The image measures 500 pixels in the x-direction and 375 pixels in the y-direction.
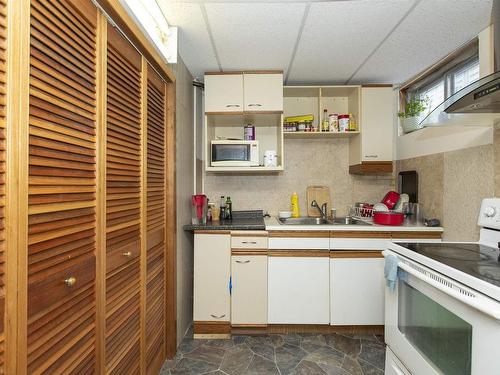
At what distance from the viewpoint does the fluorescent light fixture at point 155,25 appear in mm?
1292

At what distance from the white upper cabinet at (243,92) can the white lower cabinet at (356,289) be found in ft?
4.76

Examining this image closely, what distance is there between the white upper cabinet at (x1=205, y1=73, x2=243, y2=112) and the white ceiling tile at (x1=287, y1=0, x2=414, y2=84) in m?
0.53

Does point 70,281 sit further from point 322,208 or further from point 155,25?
point 322,208

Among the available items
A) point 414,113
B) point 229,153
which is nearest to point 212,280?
point 229,153

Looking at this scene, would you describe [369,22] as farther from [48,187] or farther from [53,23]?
[48,187]

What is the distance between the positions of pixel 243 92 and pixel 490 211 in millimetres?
1994

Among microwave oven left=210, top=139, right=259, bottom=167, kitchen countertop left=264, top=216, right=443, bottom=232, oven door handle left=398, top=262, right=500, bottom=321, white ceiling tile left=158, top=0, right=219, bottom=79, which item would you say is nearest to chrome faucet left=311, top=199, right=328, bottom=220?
kitchen countertop left=264, top=216, right=443, bottom=232

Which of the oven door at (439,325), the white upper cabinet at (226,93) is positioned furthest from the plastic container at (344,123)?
the oven door at (439,325)

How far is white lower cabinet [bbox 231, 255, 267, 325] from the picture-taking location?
2.13 meters

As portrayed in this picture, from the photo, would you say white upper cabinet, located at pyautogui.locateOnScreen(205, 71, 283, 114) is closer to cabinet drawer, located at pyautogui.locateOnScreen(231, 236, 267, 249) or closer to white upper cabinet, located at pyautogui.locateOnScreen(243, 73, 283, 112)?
white upper cabinet, located at pyautogui.locateOnScreen(243, 73, 283, 112)

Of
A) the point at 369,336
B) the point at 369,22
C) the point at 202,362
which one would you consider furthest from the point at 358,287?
the point at 369,22

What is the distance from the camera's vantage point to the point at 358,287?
6.98 ft

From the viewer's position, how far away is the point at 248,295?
84.2 inches

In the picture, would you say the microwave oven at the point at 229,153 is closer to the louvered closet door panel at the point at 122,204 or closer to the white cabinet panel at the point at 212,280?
the white cabinet panel at the point at 212,280
